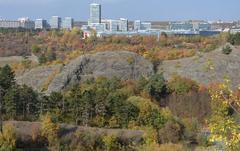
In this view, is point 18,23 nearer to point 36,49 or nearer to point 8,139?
point 36,49

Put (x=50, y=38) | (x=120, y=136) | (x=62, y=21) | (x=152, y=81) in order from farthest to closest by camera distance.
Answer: (x=62, y=21) → (x=50, y=38) → (x=152, y=81) → (x=120, y=136)

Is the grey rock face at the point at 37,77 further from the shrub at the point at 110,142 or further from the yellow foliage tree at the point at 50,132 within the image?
the shrub at the point at 110,142

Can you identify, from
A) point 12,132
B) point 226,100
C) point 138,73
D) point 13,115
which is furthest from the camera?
point 138,73

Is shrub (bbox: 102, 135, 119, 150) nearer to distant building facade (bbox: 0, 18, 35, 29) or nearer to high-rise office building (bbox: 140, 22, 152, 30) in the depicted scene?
distant building facade (bbox: 0, 18, 35, 29)

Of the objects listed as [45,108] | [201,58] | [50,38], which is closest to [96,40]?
[50,38]

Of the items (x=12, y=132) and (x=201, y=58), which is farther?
(x=201, y=58)

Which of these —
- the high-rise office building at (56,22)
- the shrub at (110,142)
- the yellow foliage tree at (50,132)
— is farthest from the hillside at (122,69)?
the high-rise office building at (56,22)

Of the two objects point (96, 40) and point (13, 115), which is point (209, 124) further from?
point (96, 40)
